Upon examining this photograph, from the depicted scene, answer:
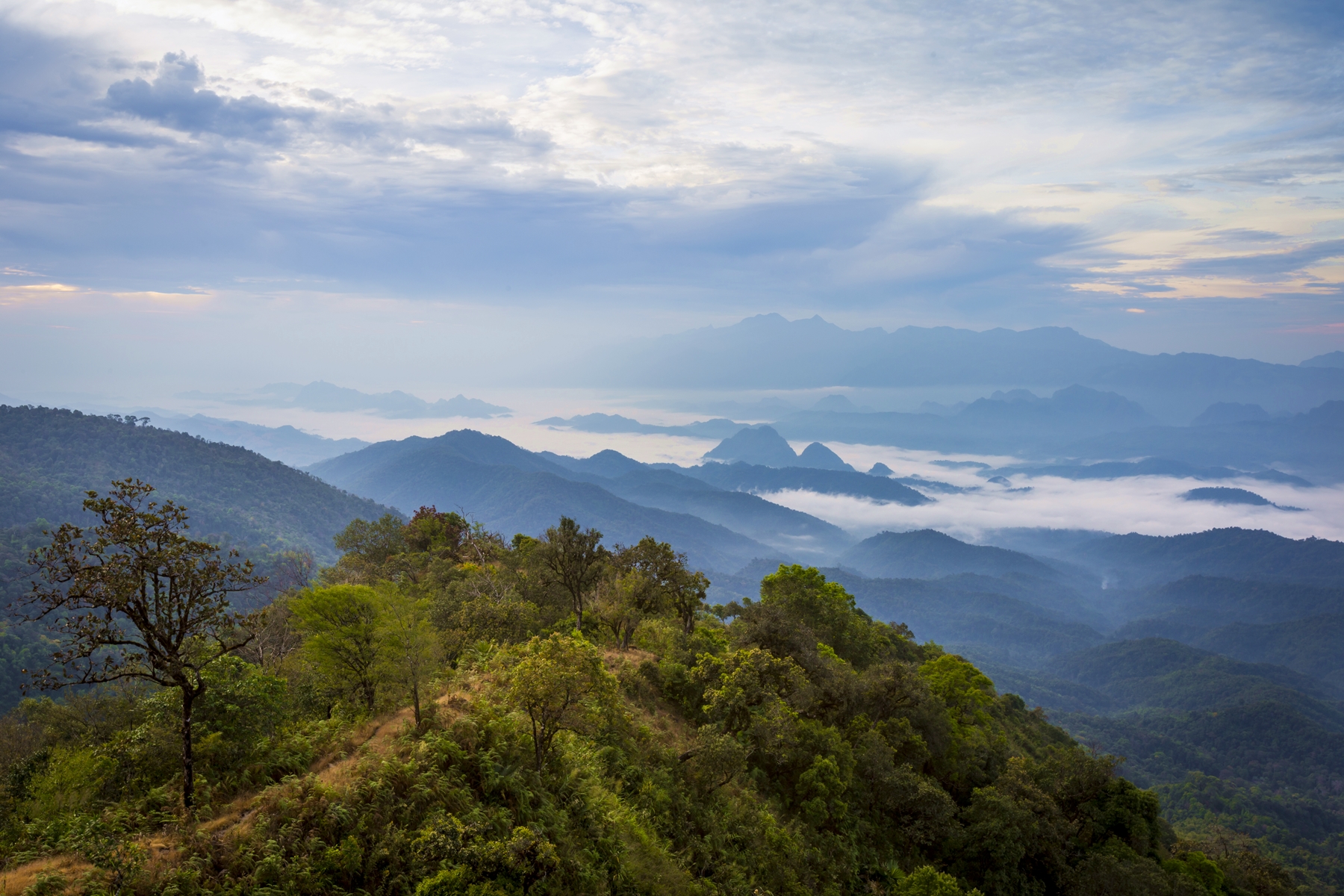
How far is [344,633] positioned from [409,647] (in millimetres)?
3898

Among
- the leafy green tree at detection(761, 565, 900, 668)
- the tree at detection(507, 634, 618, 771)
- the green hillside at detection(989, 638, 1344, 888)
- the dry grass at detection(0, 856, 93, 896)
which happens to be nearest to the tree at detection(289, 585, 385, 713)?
the tree at detection(507, 634, 618, 771)

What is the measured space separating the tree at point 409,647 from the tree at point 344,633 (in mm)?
642

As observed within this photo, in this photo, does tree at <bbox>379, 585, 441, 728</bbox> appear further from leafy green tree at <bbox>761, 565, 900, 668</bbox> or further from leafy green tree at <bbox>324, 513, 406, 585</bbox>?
leafy green tree at <bbox>324, 513, 406, 585</bbox>

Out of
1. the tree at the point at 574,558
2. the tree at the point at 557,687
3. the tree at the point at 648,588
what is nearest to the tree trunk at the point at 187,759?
the tree at the point at 557,687

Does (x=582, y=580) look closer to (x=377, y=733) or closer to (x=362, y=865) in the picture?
(x=377, y=733)

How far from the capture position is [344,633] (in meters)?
23.2

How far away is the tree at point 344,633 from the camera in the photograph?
23.1 m

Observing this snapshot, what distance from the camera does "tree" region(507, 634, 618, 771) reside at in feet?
57.6

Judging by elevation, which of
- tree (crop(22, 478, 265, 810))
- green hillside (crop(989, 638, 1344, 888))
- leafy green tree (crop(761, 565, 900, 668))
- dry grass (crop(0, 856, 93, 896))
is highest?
tree (crop(22, 478, 265, 810))

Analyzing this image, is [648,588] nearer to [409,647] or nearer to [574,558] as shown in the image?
[574,558]

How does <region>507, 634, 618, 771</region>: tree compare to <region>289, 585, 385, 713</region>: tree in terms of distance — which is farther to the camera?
<region>289, 585, 385, 713</region>: tree

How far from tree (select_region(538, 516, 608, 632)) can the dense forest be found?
20 cm

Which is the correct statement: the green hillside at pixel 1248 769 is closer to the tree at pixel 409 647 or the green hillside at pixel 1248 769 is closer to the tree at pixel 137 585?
the tree at pixel 409 647

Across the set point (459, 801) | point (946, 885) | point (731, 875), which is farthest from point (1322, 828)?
point (459, 801)
